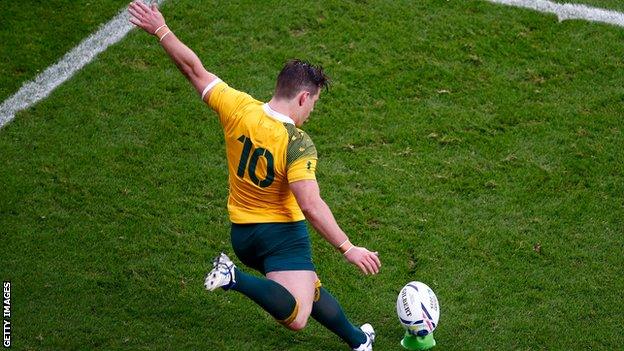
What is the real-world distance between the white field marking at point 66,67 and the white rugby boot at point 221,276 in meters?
4.05

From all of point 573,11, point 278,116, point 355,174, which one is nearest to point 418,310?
point 278,116

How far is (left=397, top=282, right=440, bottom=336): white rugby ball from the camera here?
7406mm

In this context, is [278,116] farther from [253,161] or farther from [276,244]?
[276,244]

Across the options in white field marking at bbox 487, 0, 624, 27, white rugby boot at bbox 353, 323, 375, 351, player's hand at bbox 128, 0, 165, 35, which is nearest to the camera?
player's hand at bbox 128, 0, 165, 35

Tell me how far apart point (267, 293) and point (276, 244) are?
412 millimetres

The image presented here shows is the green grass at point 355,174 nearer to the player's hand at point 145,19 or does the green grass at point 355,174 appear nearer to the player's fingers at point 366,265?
the player's fingers at point 366,265

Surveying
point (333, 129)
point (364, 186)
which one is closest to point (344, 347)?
point (364, 186)

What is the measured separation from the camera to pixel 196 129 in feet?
32.3

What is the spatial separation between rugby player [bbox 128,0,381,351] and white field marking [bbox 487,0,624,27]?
470 cm

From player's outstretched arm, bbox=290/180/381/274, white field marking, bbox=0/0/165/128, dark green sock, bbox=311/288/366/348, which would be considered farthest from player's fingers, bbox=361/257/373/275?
white field marking, bbox=0/0/165/128

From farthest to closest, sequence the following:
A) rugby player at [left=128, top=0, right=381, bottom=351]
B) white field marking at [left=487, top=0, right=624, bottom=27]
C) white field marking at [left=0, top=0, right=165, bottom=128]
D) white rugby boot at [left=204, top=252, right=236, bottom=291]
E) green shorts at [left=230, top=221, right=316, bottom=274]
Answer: white field marking at [left=487, top=0, right=624, bottom=27] < white field marking at [left=0, top=0, right=165, bottom=128] < green shorts at [left=230, top=221, right=316, bottom=274] < rugby player at [left=128, top=0, right=381, bottom=351] < white rugby boot at [left=204, top=252, right=236, bottom=291]

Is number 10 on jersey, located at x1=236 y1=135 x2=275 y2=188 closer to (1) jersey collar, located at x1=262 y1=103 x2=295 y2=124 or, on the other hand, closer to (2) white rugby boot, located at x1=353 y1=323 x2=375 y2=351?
(1) jersey collar, located at x1=262 y1=103 x2=295 y2=124

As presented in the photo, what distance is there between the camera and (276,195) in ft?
23.4

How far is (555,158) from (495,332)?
220 cm
